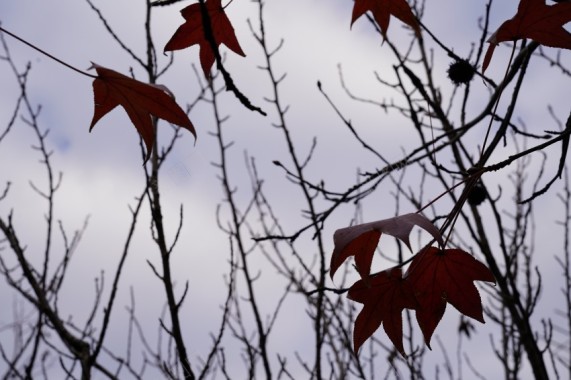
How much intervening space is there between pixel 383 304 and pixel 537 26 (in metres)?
0.65

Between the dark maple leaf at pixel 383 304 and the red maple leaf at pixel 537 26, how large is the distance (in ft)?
1.58

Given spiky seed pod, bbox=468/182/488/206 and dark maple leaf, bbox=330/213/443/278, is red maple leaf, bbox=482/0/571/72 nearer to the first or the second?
dark maple leaf, bbox=330/213/443/278

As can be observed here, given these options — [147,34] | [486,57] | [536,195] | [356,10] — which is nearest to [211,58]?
[356,10]

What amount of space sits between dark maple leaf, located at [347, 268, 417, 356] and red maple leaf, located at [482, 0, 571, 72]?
0.48 m

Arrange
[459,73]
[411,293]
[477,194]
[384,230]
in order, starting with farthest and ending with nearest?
[477,194]
[459,73]
[411,293]
[384,230]

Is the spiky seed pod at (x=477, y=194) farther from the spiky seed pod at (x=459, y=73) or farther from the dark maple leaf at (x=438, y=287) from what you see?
the dark maple leaf at (x=438, y=287)

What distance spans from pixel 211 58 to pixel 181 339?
101cm

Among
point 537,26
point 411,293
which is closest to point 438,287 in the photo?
point 411,293

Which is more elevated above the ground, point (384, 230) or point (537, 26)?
point (537, 26)

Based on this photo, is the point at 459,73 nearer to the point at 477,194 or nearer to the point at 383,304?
the point at 477,194

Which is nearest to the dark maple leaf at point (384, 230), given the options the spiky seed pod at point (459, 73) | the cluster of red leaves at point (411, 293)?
the cluster of red leaves at point (411, 293)

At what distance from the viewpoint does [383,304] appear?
1030 mm

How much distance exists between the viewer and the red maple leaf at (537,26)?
1.06 metres

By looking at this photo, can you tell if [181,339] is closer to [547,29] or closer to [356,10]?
[356,10]
